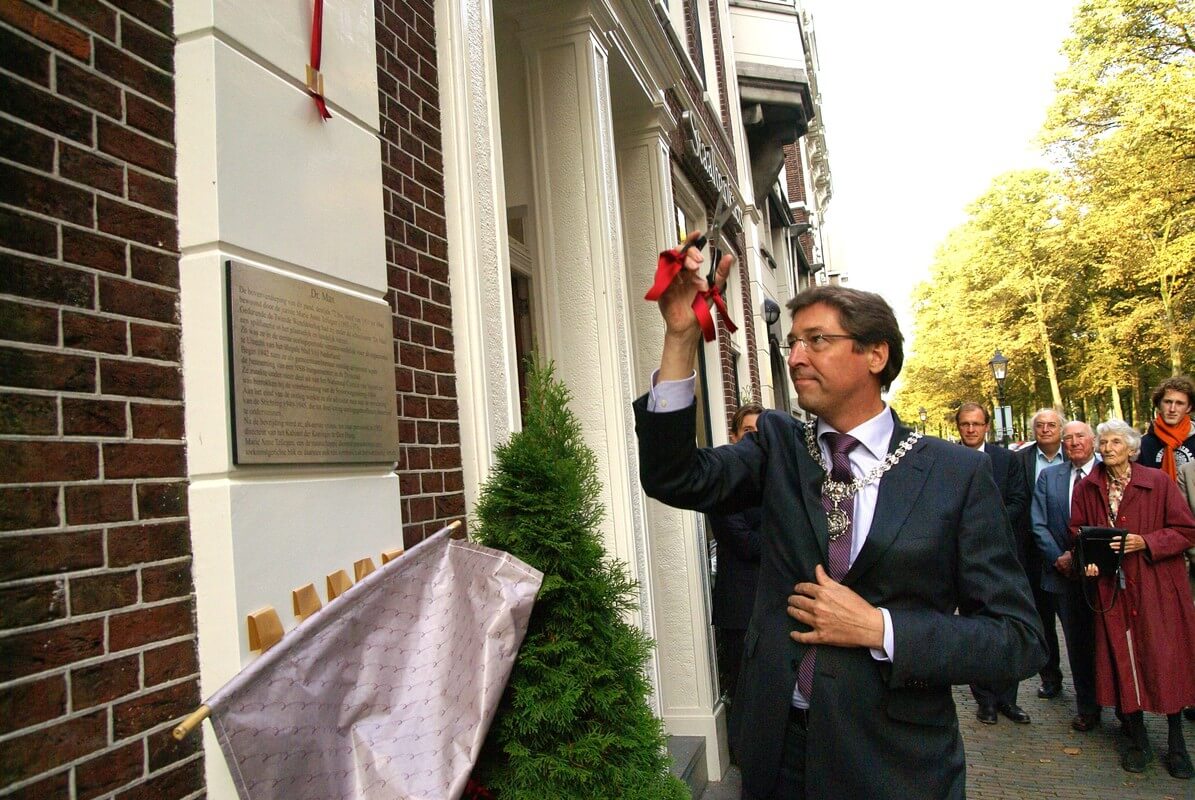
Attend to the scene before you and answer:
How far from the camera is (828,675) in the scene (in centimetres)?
205

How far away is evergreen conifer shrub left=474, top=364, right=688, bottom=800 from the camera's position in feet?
8.08

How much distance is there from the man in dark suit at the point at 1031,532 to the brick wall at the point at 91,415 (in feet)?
20.1

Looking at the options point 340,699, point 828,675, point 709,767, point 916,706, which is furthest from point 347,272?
point 709,767

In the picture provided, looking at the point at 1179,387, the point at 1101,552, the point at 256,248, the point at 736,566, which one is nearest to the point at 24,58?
the point at 256,248

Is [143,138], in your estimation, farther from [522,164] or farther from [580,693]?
[522,164]

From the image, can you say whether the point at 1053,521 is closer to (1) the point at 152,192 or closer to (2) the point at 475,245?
(2) the point at 475,245

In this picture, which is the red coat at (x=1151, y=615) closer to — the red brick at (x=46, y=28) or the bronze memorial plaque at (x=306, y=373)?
the bronze memorial plaque at (x=306, y=373)

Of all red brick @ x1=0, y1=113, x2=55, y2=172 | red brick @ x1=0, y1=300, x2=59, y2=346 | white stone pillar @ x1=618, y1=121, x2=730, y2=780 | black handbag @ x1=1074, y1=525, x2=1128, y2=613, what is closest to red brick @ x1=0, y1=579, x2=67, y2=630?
red brick @ x1=0, y1=300, x2=59, y2=346

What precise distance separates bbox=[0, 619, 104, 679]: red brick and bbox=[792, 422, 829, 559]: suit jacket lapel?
158cm

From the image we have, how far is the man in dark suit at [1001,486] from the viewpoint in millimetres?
6359

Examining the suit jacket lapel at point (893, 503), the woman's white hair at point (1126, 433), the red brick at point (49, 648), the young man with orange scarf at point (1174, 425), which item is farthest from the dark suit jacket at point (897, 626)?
the young man with orange scarf at point (1174, 425)

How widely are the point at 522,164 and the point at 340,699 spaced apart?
3633 mm

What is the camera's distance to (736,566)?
4559mm

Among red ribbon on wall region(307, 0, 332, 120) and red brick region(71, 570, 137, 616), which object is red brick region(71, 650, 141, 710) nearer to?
red brick region(71, 570, 137, 616)
